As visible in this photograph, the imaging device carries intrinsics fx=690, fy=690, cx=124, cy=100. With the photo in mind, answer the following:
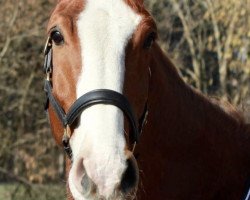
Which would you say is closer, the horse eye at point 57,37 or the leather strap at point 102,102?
the leather strap at point 102,102

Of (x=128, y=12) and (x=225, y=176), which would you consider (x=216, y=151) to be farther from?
(x=128, y=12)

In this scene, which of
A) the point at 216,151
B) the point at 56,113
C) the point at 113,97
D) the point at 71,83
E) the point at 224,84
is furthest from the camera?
the point at 224,84

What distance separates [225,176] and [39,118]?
31.3 feet

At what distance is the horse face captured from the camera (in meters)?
3.62

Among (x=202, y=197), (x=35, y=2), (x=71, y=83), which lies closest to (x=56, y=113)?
(x=71, y=83)

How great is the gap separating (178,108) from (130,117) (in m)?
0.80

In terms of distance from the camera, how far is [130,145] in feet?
13.5

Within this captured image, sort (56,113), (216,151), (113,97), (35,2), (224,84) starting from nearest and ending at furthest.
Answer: (113,97)
(56,113)
(216,151)
(35,2)
(224,84)

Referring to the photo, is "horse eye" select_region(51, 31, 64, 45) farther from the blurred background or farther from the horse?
the blurred background

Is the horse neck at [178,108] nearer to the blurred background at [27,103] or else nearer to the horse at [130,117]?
the horse at [130,117]

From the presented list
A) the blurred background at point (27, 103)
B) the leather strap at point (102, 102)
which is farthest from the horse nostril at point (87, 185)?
the blurred background at point (27, 103)

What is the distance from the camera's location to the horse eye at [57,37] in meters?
4.18

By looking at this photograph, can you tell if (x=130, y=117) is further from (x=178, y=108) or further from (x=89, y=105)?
(x=178, y=108)

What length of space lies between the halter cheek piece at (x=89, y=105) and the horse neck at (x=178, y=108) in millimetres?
285
